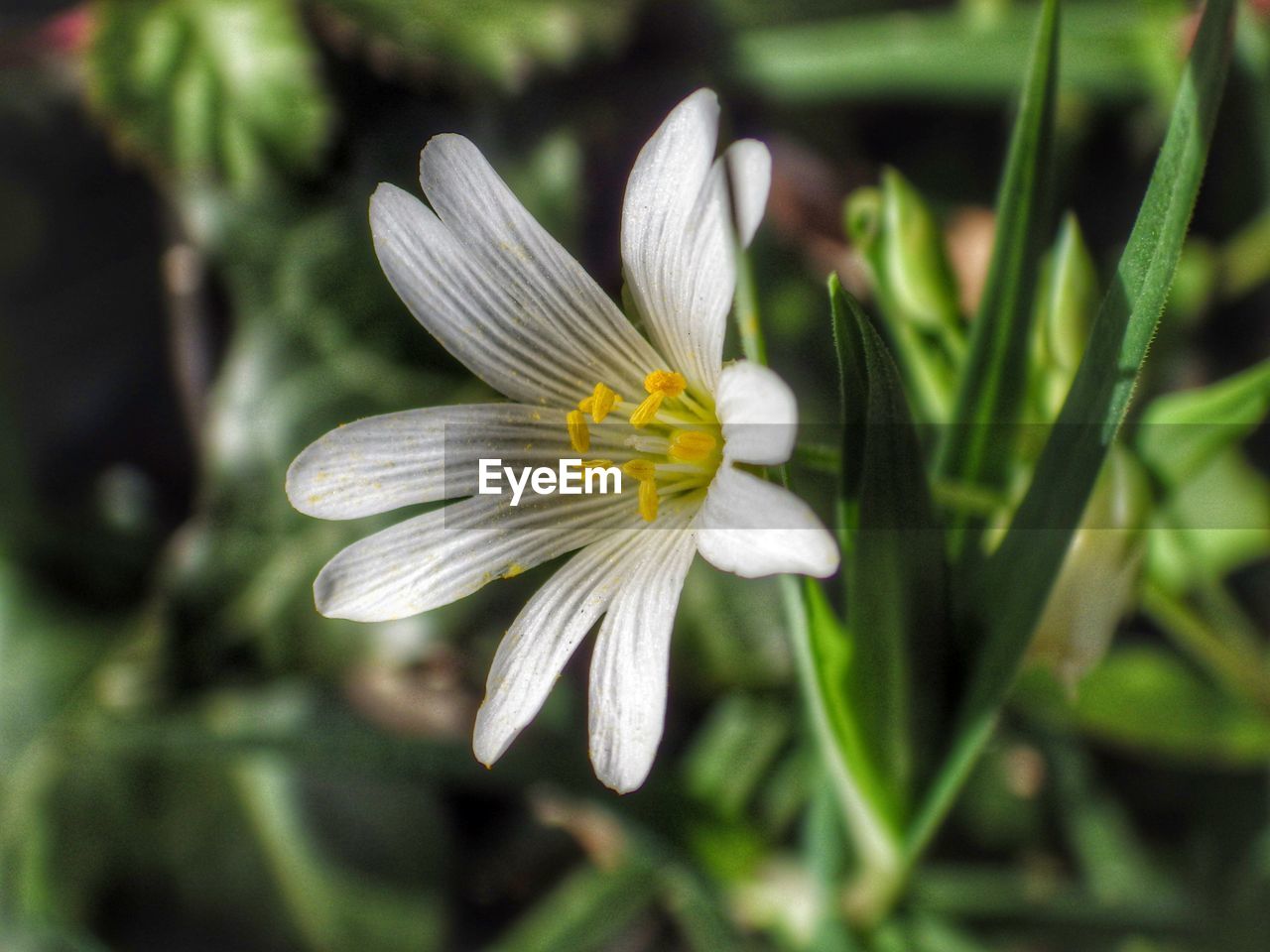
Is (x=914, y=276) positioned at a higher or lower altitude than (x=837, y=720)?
higher

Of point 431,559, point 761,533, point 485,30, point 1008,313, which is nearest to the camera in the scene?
point 761,533

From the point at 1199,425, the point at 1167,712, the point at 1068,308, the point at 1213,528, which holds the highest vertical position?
the point at 1068,308

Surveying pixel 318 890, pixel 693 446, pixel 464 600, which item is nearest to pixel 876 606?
pixel 693 446

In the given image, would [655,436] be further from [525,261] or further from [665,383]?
[525,261]

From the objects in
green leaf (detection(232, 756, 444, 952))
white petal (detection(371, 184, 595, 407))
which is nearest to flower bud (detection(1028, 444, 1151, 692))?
white petal (detection(371, 184, 595, 407))

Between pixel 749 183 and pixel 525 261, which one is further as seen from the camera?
pixel 525 261

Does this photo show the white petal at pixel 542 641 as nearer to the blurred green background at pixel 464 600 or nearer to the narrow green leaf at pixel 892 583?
the narrow green leaf at pixel 892 583

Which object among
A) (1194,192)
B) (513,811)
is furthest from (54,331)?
(1194,192)
